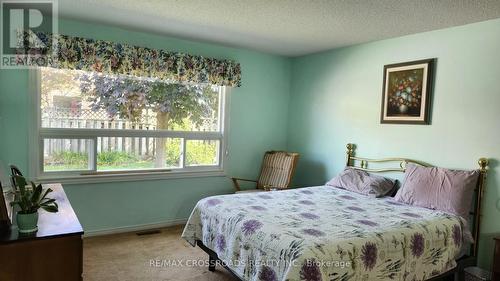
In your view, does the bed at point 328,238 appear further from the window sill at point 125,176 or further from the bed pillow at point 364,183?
the window sill at point 125,176

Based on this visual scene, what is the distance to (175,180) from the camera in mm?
4250

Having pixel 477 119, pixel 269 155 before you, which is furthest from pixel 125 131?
pixel 477 119

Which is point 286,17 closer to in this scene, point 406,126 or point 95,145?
point 406,126

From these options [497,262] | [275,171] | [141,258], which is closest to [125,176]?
[141,258]

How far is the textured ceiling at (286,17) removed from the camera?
8.93 ft

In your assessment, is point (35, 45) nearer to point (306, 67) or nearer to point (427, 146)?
point (306, 67)

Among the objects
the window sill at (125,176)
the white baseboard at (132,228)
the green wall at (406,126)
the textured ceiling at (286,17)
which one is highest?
the textured ceiling at (286,17)

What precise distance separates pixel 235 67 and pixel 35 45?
89.2 inches

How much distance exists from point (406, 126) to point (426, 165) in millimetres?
463

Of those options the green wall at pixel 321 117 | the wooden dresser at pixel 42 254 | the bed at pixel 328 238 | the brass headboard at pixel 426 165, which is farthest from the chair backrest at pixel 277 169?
the wooden dresser at pixel 42 254

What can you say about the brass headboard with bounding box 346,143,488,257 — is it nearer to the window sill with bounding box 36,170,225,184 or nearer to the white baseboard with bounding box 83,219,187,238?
the window sill with bounding box 36,170,225,184

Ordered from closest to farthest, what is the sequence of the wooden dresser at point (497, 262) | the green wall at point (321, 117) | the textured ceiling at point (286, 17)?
the wooden dresser at point (497, 262), the textured ceiling at point (286, 17), the green wall at point (321, 117)

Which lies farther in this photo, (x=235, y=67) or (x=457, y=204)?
(x=235, y=67)

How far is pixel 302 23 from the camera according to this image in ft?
10.7
